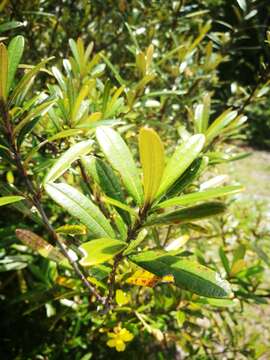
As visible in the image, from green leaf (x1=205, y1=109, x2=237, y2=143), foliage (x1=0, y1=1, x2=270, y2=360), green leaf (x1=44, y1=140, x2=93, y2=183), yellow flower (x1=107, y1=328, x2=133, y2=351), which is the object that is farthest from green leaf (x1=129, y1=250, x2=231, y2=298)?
yellow flower (x1=107, y1=328, x2=133, y2=351)

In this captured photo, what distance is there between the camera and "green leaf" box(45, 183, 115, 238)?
2.32ft

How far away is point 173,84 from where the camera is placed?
2.16 metres

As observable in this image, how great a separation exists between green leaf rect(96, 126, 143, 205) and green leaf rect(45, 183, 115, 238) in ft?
0.28

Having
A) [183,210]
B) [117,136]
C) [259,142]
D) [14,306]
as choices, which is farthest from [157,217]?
[259,142]

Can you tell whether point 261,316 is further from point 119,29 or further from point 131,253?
point 131,253

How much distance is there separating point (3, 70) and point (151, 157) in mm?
323

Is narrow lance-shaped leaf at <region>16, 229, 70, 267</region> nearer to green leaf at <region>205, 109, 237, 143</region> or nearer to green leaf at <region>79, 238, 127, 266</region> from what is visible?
green leaf at <region>79, 238, 127, 266</region>

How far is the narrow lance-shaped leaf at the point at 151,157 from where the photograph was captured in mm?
594

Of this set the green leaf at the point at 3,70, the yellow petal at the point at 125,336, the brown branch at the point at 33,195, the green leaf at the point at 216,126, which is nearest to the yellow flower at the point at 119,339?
the yellow petal at the point at 125,336

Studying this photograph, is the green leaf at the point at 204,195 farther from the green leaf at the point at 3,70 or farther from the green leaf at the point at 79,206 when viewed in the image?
the green leaf at the point at 3,70

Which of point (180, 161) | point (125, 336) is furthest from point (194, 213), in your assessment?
point (125, 336)

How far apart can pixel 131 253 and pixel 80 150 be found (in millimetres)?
241

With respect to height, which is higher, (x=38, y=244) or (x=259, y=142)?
(x=38, y=244)

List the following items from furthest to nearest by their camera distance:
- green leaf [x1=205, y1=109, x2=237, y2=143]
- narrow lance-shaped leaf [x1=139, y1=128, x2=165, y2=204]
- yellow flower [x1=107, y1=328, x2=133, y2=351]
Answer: yellow flower [x1=107, y1=328, x2=133, y2=351] → green leaf [x1=205, y1=109, x2=237, y2=143] → narrow lance-shaped leaf [x1=139, y1=128, x2=165, y2=204]
